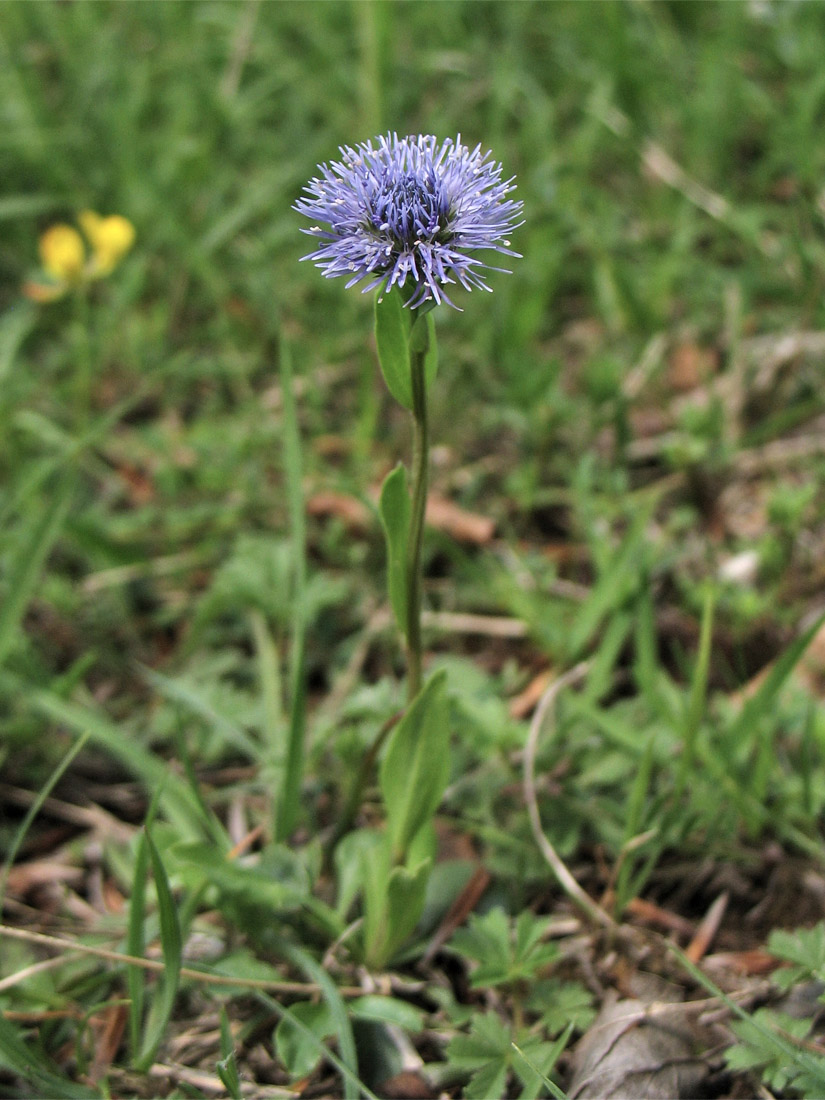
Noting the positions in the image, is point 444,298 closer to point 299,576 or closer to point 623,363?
point 299,576

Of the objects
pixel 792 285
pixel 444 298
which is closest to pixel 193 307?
pixel 792 285

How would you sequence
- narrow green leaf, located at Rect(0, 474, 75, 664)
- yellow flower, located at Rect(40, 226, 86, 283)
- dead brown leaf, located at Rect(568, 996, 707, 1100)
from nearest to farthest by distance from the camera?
dead brown leaf, located at Rect(568, 996, 707, 1100)
narrow green leaf, located at Rect(0, 474, 75, 664)
yellow flower, located at Rect(40, 226, 86, 283)

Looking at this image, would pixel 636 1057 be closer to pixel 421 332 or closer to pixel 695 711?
pixel 695 711

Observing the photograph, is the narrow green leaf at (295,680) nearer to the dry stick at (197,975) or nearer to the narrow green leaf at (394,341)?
the dry stick at (197,975)

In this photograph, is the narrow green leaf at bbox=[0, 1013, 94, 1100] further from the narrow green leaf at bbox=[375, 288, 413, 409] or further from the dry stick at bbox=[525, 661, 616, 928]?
the narrow green leaf at bbox=[375, 288, 413, 409]

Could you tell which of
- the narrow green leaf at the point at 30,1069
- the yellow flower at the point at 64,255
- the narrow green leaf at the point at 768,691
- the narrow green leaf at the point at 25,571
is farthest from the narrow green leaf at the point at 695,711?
the yellow flower at the point at 64,255

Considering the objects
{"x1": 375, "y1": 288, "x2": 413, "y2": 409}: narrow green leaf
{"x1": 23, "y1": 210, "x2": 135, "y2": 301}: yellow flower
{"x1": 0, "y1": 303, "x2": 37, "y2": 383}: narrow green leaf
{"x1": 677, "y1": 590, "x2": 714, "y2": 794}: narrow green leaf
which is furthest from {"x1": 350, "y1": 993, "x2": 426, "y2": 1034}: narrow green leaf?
{"x1": 23, "y1": 210, "x2": 135, "y2": 301}: yellow flower
